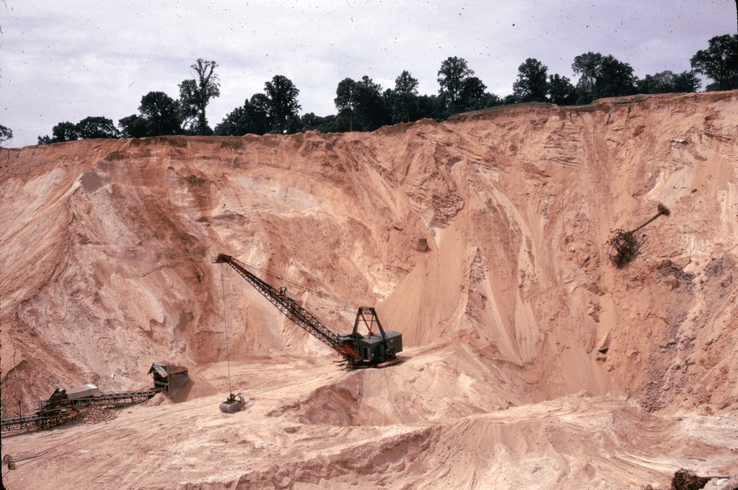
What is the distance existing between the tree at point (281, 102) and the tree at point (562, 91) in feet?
83.5

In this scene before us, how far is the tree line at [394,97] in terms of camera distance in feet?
154

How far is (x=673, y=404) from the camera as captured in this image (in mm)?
19891

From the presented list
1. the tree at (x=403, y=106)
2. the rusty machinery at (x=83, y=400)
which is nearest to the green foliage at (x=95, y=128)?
the tree at (x=403, y=106)

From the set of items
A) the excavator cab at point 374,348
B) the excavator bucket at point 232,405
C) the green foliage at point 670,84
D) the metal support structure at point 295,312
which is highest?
the green foliage at point 670,84

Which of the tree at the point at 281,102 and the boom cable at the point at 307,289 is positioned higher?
the tree at the point at 281,102

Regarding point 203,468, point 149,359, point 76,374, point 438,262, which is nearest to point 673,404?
point 438,262

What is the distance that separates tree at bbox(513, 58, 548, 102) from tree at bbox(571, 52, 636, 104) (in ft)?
11.6

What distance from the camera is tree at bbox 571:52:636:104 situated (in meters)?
48.1

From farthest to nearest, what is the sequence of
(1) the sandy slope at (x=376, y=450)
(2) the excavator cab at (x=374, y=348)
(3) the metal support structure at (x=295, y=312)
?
(3) the metal support structure at (x=295, y=312) → (2) the excavator cab at (x=374, y=348) → (1) the sandy slope at (x=376, y=450)

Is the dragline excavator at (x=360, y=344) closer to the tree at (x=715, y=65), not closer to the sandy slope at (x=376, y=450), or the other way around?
the sandy slope at (x=376, y=450)

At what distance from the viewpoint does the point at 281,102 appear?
50.8m

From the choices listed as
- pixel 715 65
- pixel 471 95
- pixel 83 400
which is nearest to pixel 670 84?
pixel 715 65

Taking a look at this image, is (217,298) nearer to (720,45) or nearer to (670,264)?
(670,264)

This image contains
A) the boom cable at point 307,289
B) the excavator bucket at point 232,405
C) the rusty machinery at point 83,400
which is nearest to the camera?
the rusty machinery at point 83,400
